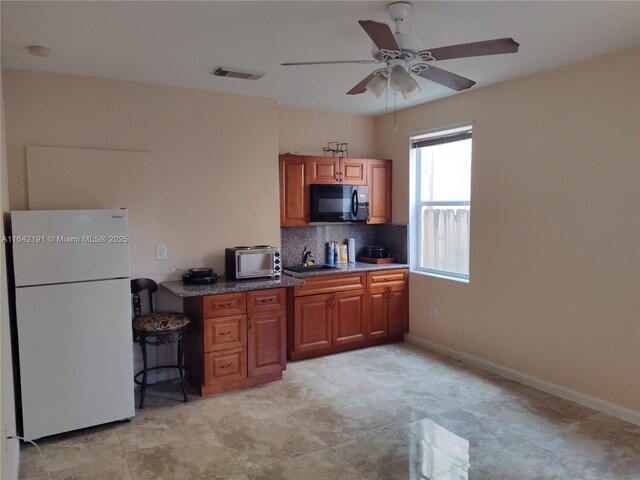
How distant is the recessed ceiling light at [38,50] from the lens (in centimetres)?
285

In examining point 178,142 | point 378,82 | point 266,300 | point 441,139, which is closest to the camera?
point 378,82

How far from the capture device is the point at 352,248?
5145mm

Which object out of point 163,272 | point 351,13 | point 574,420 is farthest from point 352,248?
point 351,13

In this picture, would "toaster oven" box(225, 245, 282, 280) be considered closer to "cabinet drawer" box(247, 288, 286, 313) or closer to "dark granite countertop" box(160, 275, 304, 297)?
"dark granite countertop" box(160, 275, 304, 297)

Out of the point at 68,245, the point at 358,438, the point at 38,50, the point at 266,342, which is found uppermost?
the point at 38,50

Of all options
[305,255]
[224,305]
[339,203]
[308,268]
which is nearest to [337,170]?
[339,203]

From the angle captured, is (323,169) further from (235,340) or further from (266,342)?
(235,340)

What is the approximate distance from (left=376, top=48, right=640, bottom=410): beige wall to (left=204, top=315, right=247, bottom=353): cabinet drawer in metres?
2.01

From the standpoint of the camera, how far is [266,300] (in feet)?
12.4

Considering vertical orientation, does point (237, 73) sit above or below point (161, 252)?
above

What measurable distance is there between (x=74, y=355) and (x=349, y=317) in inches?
96.8

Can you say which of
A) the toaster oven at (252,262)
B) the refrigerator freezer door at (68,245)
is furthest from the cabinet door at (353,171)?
the refrigerator freezer door at (68,245)

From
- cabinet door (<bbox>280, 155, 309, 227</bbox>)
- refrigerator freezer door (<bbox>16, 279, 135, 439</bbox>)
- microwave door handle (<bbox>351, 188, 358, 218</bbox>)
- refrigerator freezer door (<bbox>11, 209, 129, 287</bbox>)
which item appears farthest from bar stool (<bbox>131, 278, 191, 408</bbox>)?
microwave door handle (<bbox>351, 188, 358, 218</bbox>)

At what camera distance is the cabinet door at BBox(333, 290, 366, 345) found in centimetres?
453
